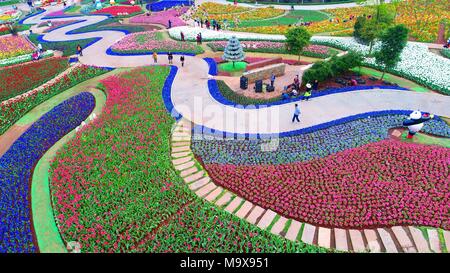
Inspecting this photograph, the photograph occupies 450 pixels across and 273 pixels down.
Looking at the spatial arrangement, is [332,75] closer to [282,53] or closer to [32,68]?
[282,53]

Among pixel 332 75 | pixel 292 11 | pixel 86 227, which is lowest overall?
pixel 86 227

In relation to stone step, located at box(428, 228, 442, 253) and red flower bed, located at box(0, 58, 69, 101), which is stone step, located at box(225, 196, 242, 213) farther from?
red flower bed, located at box(0, 58, 69, 101)

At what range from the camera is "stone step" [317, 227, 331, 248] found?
1174 centimetres

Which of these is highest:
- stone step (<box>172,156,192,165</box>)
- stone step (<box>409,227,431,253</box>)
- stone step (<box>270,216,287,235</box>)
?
stone step (<box>172,156,192,165</box>)

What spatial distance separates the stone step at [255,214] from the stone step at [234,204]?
0.75 meters

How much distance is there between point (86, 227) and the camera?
12.5m

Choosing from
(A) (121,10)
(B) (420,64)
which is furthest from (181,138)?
(A) (121,10)

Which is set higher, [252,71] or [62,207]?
[252,71]

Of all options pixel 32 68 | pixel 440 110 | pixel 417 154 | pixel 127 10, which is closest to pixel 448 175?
pixel 417 154

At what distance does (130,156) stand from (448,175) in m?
14.9

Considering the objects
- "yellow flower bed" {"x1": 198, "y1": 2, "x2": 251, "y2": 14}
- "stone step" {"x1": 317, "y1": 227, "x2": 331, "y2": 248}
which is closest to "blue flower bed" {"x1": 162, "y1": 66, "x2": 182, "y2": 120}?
"stone step" {"x1": 317, "y1": 227, "x2": 331, "y2": 248}

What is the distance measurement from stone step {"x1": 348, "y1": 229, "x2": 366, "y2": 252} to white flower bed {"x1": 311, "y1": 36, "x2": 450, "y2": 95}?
16.4m

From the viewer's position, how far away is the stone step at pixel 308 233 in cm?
1192

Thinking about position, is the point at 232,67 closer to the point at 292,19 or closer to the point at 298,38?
the point at 298,38
